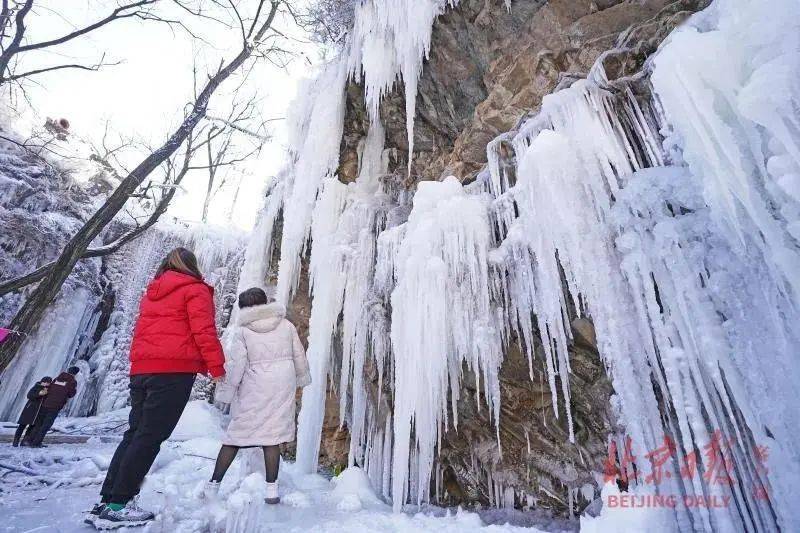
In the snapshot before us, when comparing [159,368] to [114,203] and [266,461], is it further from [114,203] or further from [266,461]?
[114,203]

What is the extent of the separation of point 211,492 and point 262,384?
73 cm

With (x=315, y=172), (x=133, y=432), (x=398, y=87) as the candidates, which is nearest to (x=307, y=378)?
(x=133, y=432)

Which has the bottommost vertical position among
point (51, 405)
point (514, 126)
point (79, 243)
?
point (51, 405)

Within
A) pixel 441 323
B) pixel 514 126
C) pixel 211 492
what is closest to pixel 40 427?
pixel 211 492

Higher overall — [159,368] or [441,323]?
[441,323]

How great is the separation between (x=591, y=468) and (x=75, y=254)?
18.0 ft

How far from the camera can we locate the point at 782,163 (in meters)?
1.34

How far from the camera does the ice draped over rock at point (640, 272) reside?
1518 mm

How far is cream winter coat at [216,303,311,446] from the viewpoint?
2.65 meters

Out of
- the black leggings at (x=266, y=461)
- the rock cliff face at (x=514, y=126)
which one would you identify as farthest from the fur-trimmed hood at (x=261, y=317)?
the rock cliff face at (x=514, y=126)

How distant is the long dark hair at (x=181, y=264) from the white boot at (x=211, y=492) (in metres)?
1.39

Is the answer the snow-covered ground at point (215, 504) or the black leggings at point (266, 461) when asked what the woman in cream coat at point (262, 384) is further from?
the snow-covered ground at point (215, 504)

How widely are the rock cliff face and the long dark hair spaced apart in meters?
2.57

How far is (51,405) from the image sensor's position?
6199 mm
